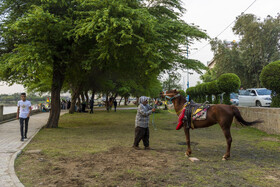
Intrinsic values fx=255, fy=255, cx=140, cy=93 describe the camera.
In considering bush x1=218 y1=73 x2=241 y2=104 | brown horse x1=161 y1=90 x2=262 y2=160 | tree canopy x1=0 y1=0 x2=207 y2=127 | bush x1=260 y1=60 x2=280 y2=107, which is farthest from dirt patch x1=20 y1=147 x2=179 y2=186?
bush x1=218 y1=73 x2=241 y2=104

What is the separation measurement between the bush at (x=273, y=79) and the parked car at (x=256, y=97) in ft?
21.2

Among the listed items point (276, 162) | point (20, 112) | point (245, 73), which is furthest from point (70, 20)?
point (245, 73)

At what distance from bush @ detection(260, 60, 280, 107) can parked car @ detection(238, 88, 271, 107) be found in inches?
254

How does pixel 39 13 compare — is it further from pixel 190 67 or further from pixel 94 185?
pixel 190 67

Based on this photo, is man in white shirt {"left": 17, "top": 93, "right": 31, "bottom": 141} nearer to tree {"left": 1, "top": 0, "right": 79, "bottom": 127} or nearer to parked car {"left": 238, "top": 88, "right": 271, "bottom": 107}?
tree {"left": 1, "top": 0, "right": 79, "bottom": 127}

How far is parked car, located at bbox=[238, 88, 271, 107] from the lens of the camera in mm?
19328

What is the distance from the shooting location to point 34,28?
38.4 ft

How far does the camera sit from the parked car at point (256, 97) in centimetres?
1933

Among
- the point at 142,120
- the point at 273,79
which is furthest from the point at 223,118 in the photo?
the point at 273,79

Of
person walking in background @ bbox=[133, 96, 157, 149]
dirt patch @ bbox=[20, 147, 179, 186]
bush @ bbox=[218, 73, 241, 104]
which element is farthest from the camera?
bush @ bbox=[218, 73, 241, 104]

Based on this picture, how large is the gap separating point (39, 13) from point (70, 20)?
1948 millimetres

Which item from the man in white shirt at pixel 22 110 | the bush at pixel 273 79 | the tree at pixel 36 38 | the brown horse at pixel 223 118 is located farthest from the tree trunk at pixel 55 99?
the bush at pixel 273 79

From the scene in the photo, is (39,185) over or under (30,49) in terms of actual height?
under

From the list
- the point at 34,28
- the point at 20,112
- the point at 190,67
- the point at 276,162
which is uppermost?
the point at 34,28
